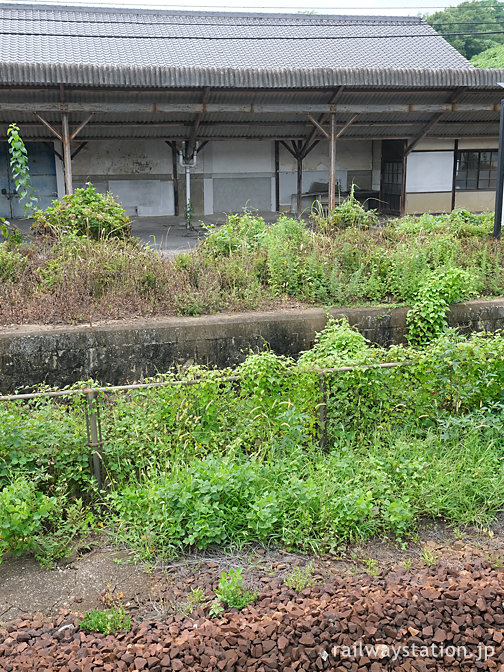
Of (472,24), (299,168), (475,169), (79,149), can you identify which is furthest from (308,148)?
(472,24)

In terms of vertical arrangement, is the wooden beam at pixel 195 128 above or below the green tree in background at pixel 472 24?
below

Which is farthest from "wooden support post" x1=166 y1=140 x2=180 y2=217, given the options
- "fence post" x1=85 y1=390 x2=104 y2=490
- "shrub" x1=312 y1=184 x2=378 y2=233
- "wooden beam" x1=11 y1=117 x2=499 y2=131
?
"fence post" x1=85 y1=390 x2=104 y2=490

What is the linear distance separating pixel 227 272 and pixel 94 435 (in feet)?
12.8

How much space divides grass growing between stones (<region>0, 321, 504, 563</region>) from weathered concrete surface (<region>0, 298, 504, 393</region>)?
1.46 meters

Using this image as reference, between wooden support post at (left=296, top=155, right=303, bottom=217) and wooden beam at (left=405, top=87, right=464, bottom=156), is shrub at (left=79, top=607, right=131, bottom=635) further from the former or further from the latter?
wooden support post at (left=296, top=155, right=303, bottom=217)

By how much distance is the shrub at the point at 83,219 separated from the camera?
8.97 meters

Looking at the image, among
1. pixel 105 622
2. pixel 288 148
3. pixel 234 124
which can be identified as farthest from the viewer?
pixel 288 148

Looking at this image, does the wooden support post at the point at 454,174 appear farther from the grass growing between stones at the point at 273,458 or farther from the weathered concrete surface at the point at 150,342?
the grass growing between stones at the point at 273,458

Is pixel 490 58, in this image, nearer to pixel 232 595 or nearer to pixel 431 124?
pixel 431 124

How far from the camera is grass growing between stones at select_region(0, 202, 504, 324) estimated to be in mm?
7930

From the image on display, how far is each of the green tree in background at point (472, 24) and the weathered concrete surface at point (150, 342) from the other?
31.4 meters

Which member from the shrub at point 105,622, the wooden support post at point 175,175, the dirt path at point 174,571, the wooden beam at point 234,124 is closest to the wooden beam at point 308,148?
the wooden beam at point 234,124

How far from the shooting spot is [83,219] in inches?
356

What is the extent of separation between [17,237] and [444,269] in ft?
18.7
